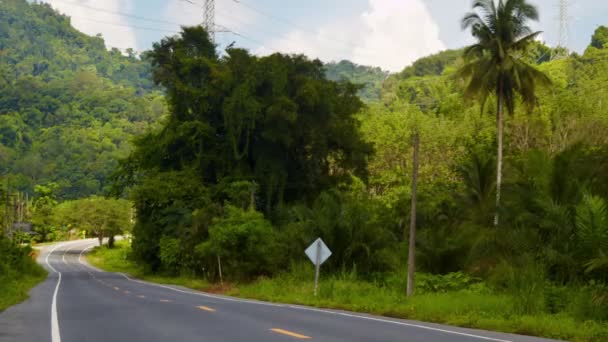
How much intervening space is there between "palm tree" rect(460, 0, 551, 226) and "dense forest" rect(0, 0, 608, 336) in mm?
739

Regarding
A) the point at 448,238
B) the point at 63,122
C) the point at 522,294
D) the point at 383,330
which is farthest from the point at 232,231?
the point at 63,122

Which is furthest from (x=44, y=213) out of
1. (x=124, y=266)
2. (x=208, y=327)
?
(x=208, y=327)

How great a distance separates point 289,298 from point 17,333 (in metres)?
14.5

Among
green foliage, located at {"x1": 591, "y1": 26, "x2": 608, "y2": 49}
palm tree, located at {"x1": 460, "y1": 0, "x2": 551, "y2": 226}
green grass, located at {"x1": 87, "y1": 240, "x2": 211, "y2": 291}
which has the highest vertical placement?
green foliage, located at {"x1": 591, "y1": 26, "x2": 608, "y2": 49}

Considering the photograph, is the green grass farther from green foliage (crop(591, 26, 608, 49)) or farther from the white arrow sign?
green foliage (crop(591, 26, 608, 49))

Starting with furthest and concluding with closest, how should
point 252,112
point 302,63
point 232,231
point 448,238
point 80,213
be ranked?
point 80,213 → point 302,63 → point 252,112 → point 232,231 → point 448,238

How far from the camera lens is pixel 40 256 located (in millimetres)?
108500

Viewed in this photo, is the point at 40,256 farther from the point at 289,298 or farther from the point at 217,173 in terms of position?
the point at 289,298

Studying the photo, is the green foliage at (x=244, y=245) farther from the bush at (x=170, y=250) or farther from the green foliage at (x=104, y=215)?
the green foliage at (x=104, y=215)

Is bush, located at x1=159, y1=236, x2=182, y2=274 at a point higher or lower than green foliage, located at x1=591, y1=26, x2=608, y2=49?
lower

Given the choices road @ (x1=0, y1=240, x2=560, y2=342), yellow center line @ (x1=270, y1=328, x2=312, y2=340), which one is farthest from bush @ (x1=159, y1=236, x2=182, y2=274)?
yellow center line @ (x1=270, y1=328, x2=312, y2=340)

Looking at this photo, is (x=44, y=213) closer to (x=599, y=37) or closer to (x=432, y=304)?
(x=599, y=37)

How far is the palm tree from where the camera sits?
144 ft

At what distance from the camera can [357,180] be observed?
68000mm
